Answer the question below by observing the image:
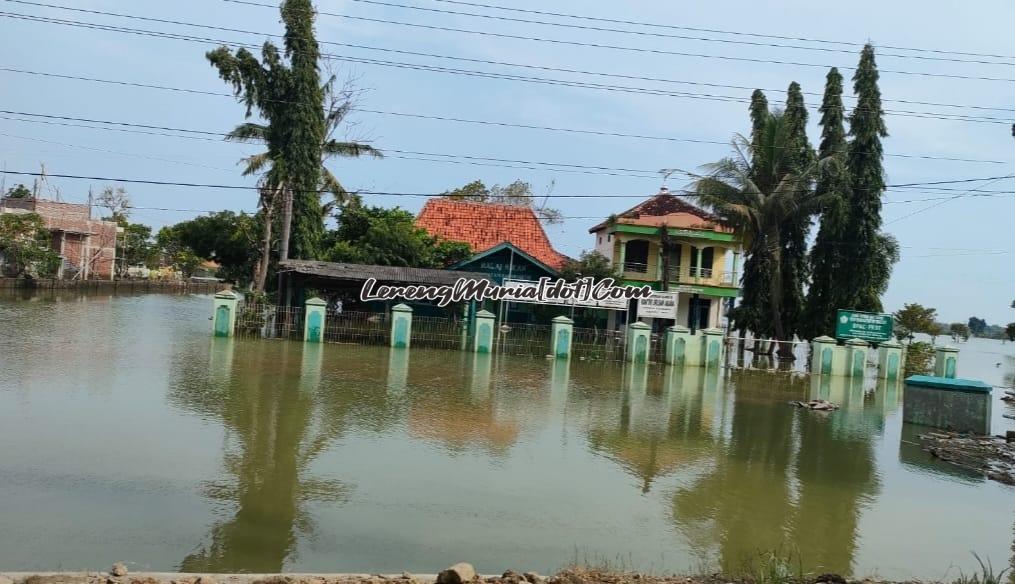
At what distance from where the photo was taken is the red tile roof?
3550cm

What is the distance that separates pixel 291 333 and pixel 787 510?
19174 mm

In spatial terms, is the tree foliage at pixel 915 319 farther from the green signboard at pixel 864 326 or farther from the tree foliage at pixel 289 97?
the tree foliage at pixel 289 97

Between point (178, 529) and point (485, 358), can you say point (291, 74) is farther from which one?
point (178, 529)

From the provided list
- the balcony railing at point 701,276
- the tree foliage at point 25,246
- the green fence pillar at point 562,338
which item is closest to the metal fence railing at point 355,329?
the green fence pillar at point 562,338

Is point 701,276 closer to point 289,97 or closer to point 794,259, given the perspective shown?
point 794,259

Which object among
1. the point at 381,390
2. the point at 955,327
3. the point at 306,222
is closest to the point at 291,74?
the point at 306,222

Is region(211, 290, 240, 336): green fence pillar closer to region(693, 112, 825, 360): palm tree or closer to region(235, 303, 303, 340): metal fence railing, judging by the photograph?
region(235, 303, 303, 340): metal fence railing

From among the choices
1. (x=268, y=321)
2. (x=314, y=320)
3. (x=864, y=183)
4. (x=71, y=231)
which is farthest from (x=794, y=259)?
(x=71, y=231)

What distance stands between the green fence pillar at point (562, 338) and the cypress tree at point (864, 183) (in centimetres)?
1286

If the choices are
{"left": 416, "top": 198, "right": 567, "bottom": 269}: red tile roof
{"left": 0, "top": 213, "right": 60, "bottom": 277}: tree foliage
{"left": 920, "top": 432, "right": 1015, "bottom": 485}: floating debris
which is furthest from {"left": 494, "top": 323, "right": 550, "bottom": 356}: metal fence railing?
{"left": 0, "top": 213, "right": 60, "bottom": 277}: tree foliage

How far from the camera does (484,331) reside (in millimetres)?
24297

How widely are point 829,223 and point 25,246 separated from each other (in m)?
39.9

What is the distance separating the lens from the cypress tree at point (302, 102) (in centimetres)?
2802

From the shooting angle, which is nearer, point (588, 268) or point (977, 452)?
point (977, 452)
